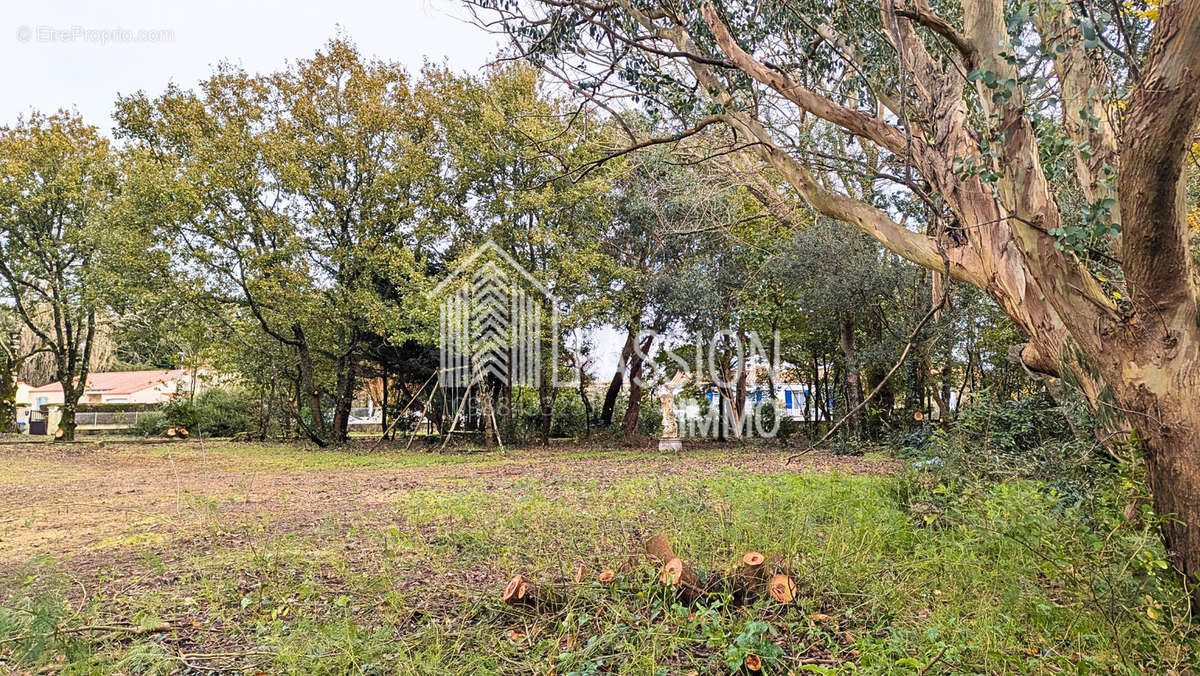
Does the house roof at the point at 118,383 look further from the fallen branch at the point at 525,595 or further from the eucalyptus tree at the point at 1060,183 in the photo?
the eucalyptus tree at the point at 1060,183

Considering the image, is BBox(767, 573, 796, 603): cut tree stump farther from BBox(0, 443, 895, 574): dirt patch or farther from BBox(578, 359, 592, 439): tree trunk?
BBox(578, 359, 592, 439): tree trunk

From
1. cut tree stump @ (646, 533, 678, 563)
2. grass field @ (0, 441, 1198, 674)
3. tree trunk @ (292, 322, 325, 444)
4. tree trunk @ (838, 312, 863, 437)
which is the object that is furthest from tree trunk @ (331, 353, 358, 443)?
cut tree stump @ (646, 533, 678, 563)

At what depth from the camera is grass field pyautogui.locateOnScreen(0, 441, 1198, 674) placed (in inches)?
87.4

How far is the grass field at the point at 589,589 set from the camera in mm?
2221

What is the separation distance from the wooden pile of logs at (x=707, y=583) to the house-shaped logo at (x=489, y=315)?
8947mm

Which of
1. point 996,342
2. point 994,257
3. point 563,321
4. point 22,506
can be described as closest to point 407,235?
point 563,321

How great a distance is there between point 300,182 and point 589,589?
38.5 ft

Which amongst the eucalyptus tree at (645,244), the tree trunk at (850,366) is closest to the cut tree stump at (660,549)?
the tree trunk at (850,366)

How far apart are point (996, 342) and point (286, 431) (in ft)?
50.6

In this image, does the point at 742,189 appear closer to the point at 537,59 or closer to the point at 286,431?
the point at 537,59

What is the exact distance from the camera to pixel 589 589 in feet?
8.91

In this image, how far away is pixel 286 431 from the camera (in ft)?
52.6

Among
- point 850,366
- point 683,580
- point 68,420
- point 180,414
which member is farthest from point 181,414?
point 683,580

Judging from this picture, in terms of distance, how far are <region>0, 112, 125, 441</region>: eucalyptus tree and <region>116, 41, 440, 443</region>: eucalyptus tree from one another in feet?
7.21
